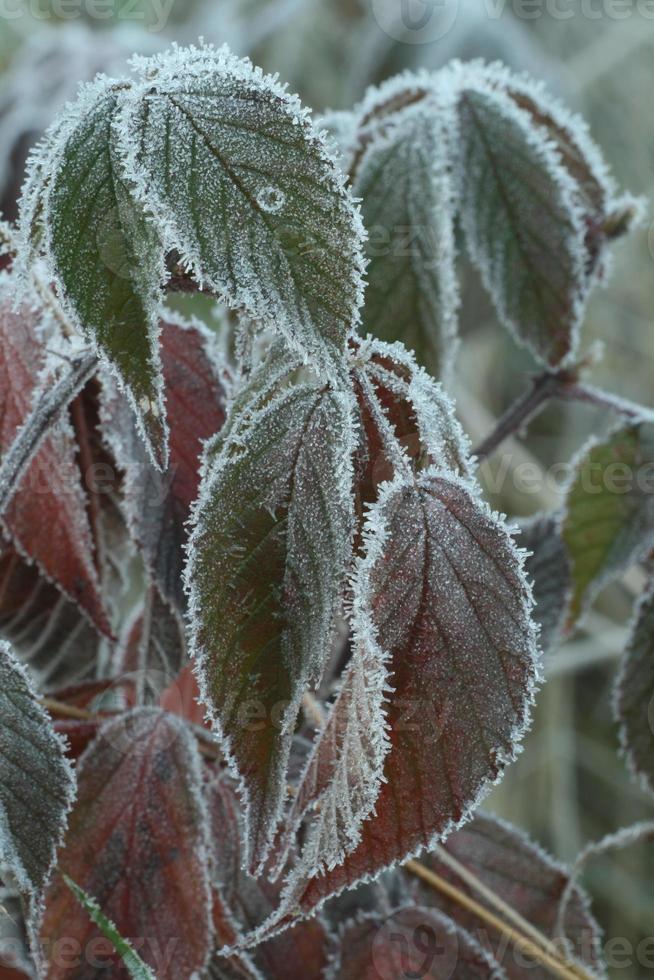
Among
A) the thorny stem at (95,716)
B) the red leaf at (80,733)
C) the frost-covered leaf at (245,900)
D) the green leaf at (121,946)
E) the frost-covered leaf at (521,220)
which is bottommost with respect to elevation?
the green leaf at (121,946)

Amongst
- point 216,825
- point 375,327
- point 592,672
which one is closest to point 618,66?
point 592,672

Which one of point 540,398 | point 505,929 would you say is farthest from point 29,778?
point 540,398

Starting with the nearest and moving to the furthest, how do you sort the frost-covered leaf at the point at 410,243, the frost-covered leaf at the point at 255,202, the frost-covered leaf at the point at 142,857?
the frost-covered leaf at the point at 255,202
the frost-covered leaf at the point at 142,857
the frost-covered leaf at the point at 410,243

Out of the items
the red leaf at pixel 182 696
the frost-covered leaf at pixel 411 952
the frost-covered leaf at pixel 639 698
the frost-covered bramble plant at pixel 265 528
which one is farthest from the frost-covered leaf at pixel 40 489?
the frost-covered leaf at pixel 639 698

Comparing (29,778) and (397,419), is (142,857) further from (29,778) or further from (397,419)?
(397,419)

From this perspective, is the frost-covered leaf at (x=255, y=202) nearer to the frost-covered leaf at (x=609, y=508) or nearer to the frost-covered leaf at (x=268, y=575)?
the frost-covered leaf at (x=268, y=575)

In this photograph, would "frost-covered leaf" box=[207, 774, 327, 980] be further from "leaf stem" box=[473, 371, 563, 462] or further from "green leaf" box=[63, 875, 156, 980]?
"leaf stem" box=[473, 371, 563, 462]
